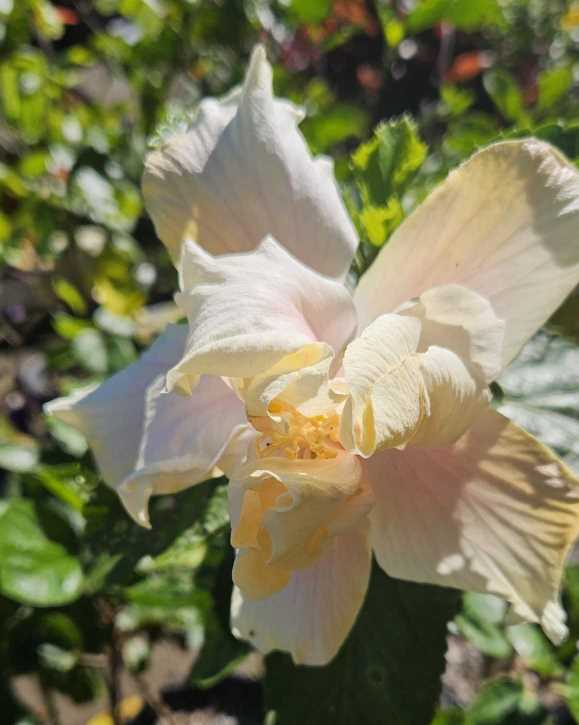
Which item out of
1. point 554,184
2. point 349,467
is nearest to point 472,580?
A: point 349,467

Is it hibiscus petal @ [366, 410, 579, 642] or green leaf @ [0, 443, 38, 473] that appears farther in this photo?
green leaf @ [0, 443, 38, 473]

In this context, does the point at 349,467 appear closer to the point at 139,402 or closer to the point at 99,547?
the point at 139,402

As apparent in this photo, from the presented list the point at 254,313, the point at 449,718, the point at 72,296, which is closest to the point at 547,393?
the point at 254,313

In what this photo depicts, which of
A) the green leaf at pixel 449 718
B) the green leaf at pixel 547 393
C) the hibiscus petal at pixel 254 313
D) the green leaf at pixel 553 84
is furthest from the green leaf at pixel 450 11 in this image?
the green leaf at pixel 449 718

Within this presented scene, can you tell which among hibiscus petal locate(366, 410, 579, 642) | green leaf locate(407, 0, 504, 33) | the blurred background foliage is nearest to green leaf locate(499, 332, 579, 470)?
the blurred background foliage

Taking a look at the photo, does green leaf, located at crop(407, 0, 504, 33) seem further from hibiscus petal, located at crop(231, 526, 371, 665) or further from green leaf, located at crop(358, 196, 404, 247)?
hibiscus petal, located at crop(231, 526, 371, 665)

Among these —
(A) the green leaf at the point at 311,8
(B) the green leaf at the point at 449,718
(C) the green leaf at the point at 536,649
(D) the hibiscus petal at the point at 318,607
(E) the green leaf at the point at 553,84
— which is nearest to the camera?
(D) the hibiscus petal at the point at 318,607

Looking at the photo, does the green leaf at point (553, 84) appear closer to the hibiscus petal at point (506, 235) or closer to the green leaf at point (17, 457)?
the hibiscus petal at point (506, 235)
